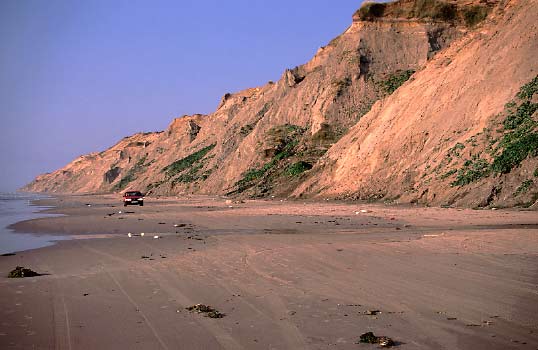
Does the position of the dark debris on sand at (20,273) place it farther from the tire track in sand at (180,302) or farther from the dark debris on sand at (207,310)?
the dark debris on sand at (207,310)

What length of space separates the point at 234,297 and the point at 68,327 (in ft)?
7.35

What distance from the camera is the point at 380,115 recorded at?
38688 millimetres

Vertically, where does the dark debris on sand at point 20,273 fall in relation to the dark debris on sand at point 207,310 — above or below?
above

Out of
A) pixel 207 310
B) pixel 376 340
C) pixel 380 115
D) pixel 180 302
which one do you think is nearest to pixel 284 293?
pixel 207 310

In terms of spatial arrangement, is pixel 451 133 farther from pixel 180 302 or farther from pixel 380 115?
pixel 180 302

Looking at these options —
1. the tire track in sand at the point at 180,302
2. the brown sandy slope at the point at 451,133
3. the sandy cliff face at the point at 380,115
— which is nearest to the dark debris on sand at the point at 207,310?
the tire track in sand at the point at 180,302

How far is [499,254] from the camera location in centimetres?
988

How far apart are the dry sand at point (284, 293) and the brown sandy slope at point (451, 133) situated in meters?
10.4

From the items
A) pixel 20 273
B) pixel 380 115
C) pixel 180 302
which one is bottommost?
pixel 180 302

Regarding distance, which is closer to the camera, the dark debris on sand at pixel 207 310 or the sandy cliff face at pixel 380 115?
the dark debris on sand at pixel 207 310

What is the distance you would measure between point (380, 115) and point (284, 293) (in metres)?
32.9

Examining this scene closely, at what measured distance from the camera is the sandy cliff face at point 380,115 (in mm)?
28625

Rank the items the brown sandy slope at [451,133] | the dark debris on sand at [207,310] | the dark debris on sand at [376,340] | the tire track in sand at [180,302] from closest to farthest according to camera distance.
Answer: the dark debris on sand at [376,340]
the tire track in sand at [180,302]
the dark debris on sand at [207,310]
the brown sandy slope at [451,133]

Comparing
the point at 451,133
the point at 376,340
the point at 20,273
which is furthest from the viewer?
the point at 451,133
